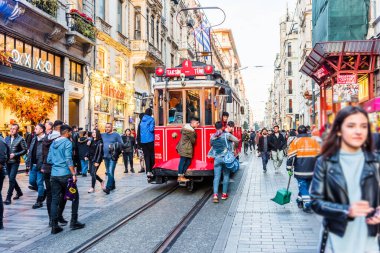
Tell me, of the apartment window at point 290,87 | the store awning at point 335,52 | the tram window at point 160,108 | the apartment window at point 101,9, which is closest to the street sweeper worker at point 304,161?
the tram window at point 160,108

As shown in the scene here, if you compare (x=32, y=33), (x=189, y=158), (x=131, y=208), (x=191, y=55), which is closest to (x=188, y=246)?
(x=131, y=208)

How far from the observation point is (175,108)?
1152cm

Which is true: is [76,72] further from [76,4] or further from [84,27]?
[76,4]

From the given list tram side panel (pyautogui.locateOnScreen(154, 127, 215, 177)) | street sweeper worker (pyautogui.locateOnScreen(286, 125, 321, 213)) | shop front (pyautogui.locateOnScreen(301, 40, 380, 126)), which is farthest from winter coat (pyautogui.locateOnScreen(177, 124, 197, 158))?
shop front (pyautogui.locateOnScreen(301, 40, 380, 126))

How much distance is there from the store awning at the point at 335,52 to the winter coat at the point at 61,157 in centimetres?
1398

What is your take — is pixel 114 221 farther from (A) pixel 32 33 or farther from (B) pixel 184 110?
(A) pixel 32 33

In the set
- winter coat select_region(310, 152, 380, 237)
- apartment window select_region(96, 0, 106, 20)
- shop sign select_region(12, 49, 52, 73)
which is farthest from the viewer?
apartment window select_region(96, 0, 106, 20)

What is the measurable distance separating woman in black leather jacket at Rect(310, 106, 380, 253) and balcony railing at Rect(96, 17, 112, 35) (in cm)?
2250

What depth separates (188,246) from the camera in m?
6.07

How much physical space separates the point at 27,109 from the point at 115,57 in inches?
376

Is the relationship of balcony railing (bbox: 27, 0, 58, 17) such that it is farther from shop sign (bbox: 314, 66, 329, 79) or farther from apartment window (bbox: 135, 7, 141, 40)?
shop sign (bbox: 314, 66, 329, 79)

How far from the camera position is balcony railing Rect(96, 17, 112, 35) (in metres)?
24.0

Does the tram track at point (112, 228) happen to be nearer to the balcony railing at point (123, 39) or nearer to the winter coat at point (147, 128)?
the winter coat at point (147, 128)

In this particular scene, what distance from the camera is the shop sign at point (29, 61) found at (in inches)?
637
